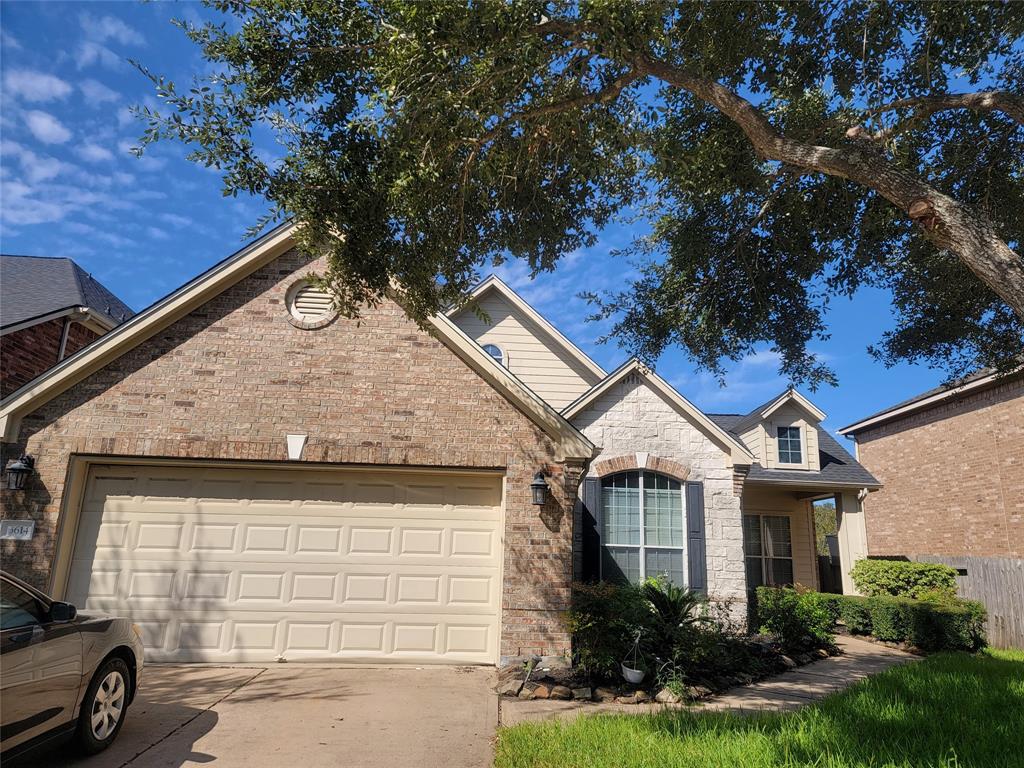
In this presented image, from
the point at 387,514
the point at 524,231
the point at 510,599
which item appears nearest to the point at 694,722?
the point at 510,599

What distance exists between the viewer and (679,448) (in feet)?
42.1

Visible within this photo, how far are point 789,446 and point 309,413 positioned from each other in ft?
42.1

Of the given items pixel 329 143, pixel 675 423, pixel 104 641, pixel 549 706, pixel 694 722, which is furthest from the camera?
pixel 675 423

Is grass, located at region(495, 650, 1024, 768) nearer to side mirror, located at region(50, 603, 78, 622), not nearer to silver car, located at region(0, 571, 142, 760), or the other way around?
silver car, located at region(0, 571, 142, 760)

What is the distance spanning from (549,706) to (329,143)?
702 centimetres

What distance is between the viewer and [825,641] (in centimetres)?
1199

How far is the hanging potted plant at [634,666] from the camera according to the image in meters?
8.09

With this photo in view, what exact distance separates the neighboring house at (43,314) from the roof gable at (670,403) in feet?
34.9

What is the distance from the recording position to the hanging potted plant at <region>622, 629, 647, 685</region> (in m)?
8.09

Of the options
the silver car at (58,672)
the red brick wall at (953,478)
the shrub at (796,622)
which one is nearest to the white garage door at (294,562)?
the silver car at (58,672)

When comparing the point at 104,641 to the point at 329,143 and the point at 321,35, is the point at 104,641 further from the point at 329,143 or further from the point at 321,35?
the point at 321,35

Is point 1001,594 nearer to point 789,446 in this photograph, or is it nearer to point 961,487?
point 789,446

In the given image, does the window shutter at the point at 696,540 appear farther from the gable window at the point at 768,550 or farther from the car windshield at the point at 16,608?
the car windshield at the point at 16,608

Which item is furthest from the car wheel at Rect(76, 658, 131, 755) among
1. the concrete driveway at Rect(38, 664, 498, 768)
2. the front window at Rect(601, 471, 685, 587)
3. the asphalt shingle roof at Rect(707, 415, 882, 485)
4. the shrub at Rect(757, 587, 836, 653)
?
the asphalt shingle roof at Rect(707, 415, 882, 485)
